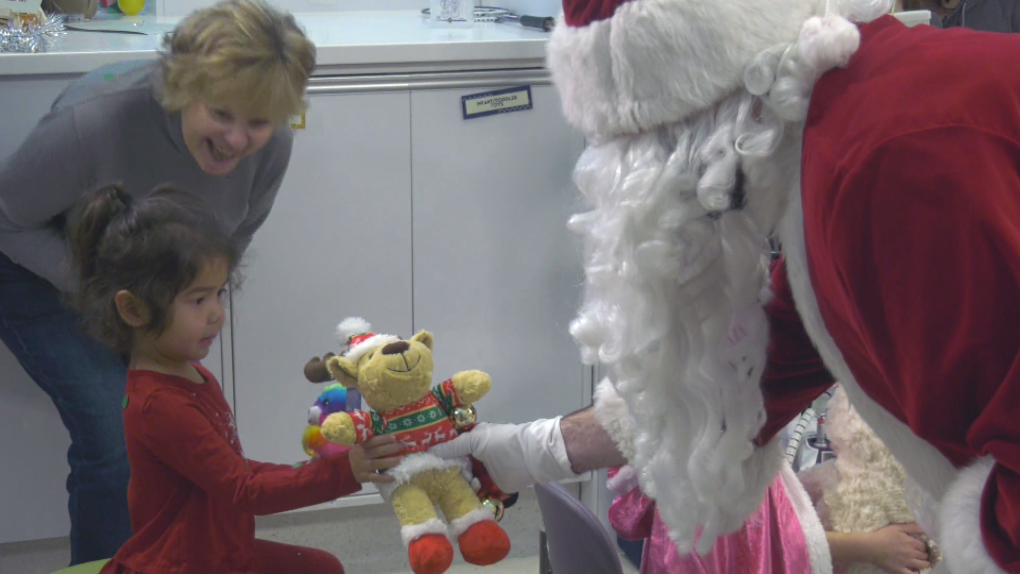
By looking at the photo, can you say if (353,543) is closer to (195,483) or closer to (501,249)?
(501,249)

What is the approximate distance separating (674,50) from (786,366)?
409 millimetres

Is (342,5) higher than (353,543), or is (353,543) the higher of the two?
(342,5)

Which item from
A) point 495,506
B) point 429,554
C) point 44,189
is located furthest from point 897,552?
point 44,189

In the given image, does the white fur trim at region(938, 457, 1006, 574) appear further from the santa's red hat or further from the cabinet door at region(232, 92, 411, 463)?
the cabinet door at region(232, 92, 411, 463)

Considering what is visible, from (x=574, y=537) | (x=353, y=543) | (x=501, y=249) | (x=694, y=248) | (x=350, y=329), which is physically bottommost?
(x=353, y=543)

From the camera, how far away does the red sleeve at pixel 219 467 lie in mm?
1258

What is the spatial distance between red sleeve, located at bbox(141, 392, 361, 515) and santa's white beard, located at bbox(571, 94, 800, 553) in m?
0.45

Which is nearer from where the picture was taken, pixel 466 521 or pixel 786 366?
pixel 786 366

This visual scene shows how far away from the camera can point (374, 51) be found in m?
2.06

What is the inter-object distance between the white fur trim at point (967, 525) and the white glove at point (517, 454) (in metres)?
0.65

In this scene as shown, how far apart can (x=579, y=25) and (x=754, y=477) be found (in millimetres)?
536

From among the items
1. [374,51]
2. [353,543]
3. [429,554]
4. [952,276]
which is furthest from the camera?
[353,543]

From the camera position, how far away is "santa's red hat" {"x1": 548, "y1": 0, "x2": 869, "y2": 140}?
78cm

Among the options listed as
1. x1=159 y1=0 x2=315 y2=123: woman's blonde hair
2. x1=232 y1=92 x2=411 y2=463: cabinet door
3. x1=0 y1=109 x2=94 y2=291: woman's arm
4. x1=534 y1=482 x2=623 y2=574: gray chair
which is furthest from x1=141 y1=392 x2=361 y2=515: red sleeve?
x1=232 y1=92 x2=411 y2=463: cabinet door
